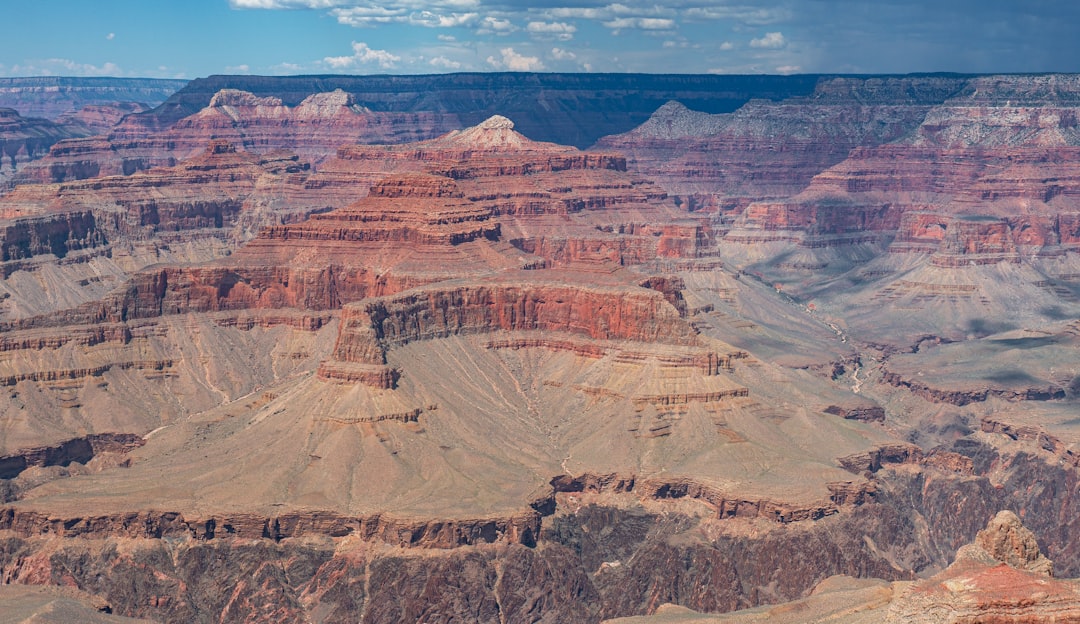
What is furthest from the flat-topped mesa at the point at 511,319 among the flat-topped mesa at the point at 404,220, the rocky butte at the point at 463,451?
the flat-topped mesa at the point at 404,220

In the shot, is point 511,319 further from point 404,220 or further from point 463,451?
point 404,220

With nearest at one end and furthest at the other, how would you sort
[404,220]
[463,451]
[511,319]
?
[463,451]
[511,319]
[404,220]

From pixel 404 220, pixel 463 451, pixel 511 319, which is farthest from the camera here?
pixel 404 220

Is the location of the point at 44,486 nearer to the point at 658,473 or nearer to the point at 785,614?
the point at 658,473

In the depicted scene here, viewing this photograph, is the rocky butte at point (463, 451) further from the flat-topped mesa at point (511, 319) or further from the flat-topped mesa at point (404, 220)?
the flat-topped mesa at point (404, 220)

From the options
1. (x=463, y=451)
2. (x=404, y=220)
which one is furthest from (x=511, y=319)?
(x=404, y=220)

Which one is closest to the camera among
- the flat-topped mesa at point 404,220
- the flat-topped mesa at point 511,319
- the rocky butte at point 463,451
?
the rocky butte at point 463,451

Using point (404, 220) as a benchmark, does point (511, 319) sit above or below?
below

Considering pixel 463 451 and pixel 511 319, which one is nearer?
pixel 463 451
